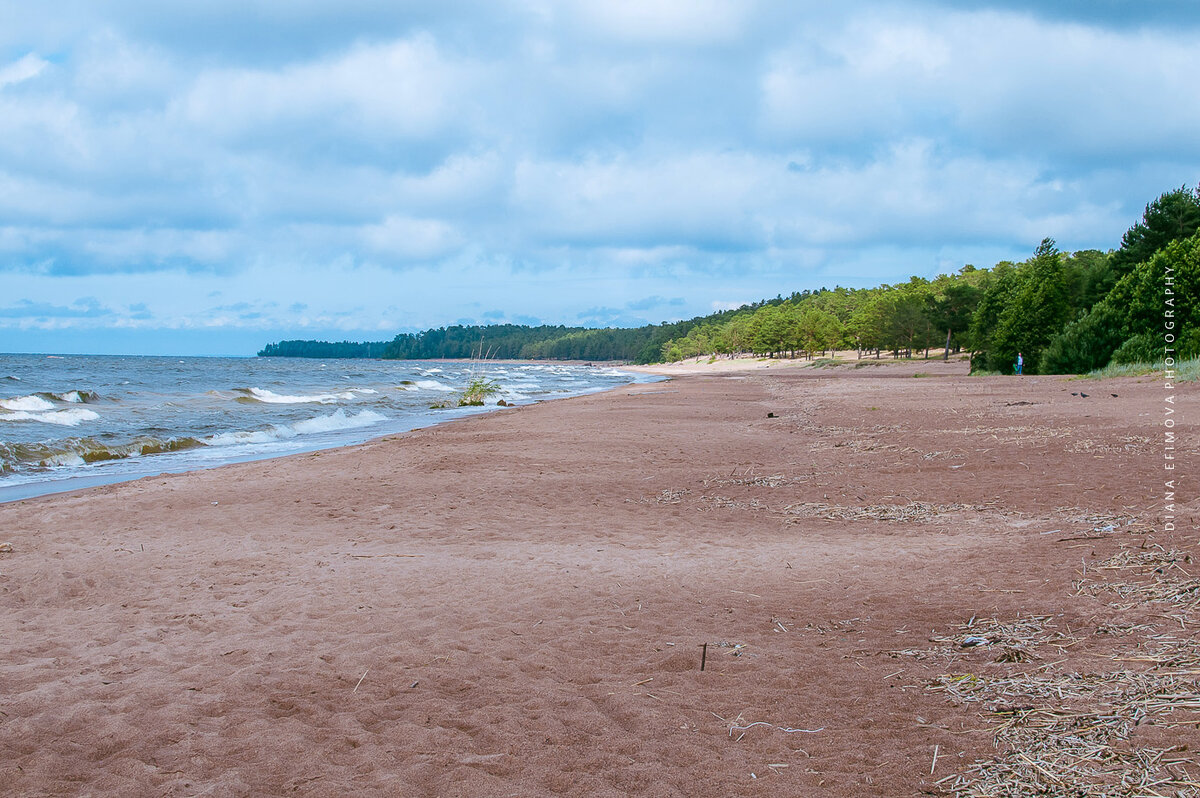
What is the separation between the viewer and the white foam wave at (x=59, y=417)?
20.6 m

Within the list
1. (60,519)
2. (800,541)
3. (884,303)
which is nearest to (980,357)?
(884,303)

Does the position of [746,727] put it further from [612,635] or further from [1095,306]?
[1095,306]

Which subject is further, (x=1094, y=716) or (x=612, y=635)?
(x=612, y=635)

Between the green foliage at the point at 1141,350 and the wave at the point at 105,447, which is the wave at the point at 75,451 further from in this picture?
the green foliage at the point at 1141,350

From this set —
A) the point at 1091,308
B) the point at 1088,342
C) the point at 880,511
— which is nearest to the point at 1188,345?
the point at 1088,342

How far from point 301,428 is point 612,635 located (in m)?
19.1

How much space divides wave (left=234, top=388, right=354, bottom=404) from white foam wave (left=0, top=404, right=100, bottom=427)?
8.14 meters

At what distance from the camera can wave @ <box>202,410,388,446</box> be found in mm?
18172

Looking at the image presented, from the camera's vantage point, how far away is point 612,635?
4383 mm

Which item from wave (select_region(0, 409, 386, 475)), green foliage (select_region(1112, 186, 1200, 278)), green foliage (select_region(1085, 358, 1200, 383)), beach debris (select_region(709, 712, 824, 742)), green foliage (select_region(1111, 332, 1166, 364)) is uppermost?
green foliage (select_region(1112, 186, 1200, 278))

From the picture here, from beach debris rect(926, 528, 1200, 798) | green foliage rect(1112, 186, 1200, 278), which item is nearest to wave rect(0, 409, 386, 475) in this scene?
beach debris rect(926, 528, 1200, 798)

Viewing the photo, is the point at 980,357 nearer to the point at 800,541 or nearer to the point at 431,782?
the point at 800,541

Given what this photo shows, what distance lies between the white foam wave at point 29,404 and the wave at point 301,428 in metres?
8.82

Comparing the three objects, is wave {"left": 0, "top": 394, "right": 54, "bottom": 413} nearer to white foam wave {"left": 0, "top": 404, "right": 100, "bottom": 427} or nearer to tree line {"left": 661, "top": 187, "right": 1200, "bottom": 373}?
white foam wave {"left": 0, "top": 404, "right": 100, "bottom": 427}
